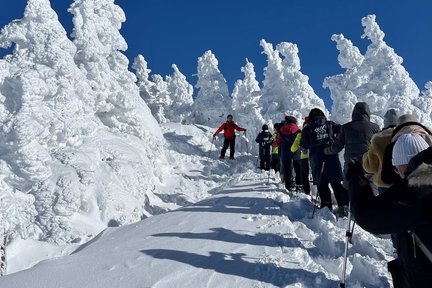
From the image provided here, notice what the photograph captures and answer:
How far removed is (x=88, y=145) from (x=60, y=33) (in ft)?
18.5

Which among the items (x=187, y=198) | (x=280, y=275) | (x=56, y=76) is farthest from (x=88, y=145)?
(x=280, y=275)

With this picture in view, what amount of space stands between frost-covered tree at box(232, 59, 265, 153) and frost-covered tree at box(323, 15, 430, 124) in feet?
22.5

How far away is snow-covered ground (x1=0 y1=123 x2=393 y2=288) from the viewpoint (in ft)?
14.4

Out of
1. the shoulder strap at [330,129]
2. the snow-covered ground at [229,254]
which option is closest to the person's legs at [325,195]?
the snow-covered ground at [229,254]

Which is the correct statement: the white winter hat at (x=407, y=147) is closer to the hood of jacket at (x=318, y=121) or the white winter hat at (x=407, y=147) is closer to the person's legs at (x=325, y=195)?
the person's legs at (x=325, y=195)

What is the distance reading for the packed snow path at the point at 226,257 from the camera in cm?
437

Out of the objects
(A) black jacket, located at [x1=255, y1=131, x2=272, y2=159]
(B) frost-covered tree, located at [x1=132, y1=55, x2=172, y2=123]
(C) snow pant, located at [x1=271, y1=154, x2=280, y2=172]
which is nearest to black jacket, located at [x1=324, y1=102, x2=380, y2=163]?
(C) snow pant, located at [x1=271, y1=154, x2=280, y2=172]

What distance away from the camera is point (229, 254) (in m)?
5.12

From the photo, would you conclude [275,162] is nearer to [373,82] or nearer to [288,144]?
[288,144]

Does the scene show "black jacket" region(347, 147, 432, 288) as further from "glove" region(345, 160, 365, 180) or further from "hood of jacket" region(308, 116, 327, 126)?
"hood of jacket" region(308, 116, 327, 126)

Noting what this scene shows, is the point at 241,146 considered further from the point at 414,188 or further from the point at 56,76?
the point at 414,188

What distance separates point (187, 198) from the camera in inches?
663

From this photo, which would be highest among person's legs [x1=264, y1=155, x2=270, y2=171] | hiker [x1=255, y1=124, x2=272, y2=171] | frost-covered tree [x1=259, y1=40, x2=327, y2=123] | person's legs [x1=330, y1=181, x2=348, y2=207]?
frost-covered tree [x1=259, y1=40, x2=327, y2=123]

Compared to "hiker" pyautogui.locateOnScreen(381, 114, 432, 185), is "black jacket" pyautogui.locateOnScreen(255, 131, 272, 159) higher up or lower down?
higher up
